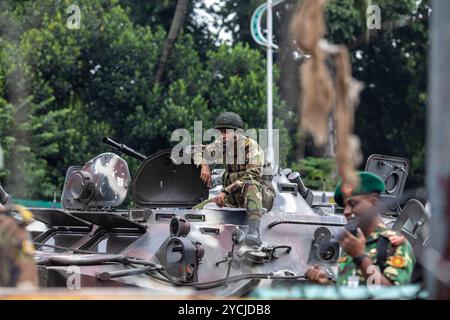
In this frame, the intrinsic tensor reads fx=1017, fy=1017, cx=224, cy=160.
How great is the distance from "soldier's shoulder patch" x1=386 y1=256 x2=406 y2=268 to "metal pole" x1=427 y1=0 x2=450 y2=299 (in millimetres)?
1905

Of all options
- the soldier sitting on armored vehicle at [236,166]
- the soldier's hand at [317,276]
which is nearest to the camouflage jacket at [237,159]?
the soldier sitting on armored vehicle at [236,166]

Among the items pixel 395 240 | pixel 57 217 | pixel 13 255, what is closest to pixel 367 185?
pixel 395 240

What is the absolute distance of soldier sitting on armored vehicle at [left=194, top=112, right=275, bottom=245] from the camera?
379 inches

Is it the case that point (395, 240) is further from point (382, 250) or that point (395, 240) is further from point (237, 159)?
point (237, 159)

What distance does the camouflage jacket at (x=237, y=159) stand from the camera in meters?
9.79

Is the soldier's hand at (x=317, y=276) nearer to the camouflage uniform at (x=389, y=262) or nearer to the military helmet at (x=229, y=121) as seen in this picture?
the camouflage uniform at (x=389, y=262)

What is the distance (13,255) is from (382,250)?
7.13ft

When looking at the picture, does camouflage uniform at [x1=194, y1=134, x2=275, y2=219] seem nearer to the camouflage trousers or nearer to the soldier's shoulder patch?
the camouflage trousers

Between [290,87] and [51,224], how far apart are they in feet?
54.6

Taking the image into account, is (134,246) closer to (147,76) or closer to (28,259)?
(28,259)

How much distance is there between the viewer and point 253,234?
9047mm
